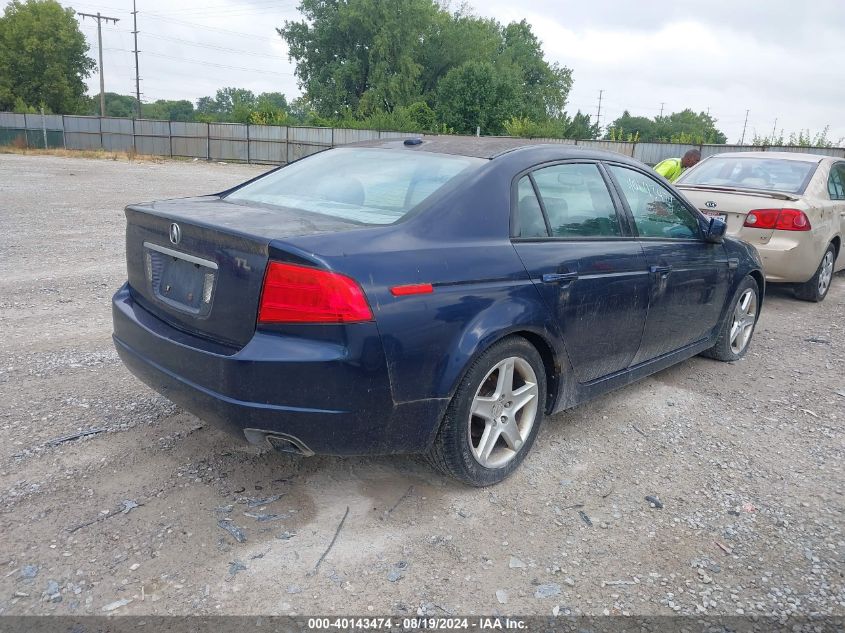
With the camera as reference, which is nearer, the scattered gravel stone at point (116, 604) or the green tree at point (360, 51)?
the scattered gravel stone at point (116, 604)

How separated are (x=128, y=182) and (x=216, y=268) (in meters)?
19.4

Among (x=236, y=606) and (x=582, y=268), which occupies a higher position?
(x=582, y=268)

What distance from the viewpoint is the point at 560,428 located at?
13.0 ft

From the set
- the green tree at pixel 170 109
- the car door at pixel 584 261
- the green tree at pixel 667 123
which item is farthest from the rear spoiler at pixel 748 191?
the green tree at pixel 170 109

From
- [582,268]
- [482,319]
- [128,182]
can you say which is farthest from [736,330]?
[128,182]

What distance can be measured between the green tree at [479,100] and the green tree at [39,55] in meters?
32.9

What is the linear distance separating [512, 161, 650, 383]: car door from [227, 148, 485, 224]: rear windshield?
16.5 inches

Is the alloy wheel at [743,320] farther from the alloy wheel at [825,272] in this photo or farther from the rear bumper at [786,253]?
the alloy wheel at [825,272]

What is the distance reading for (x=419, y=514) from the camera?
117 inches

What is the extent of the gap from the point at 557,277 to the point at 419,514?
4.13 ft

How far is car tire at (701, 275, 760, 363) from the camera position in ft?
16.5

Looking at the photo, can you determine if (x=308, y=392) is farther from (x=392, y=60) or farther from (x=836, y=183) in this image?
(x=392, y=60)

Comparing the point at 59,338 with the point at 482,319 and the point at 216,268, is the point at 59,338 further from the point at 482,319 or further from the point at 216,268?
the point at 482,319

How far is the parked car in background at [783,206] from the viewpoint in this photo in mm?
6852
